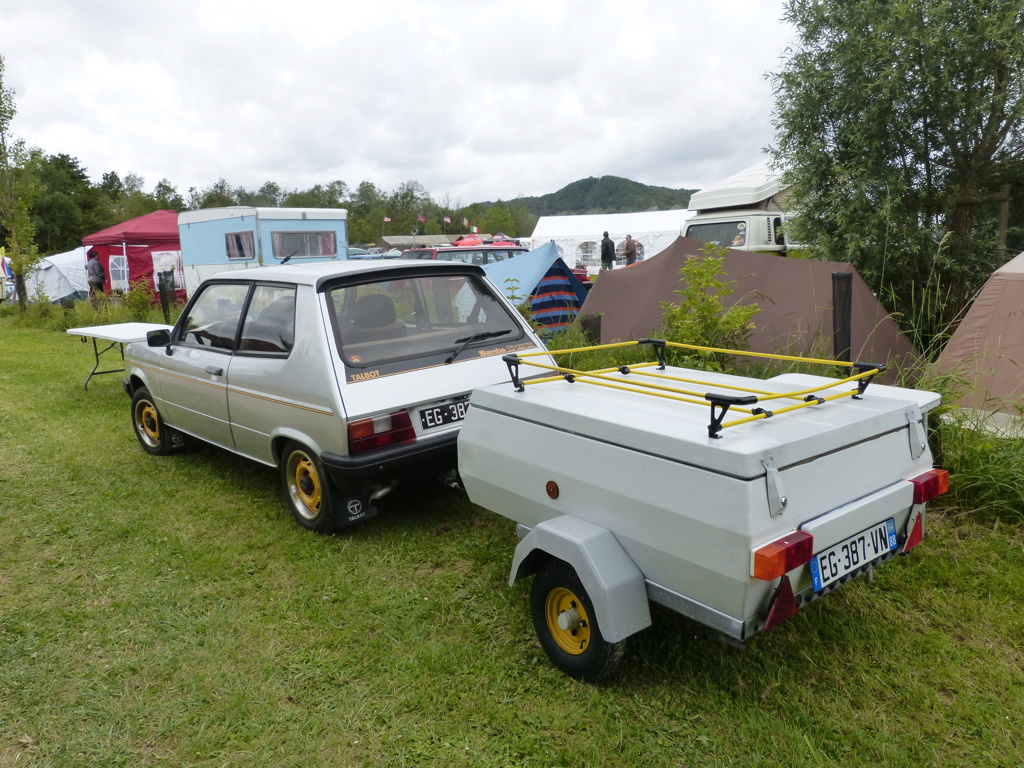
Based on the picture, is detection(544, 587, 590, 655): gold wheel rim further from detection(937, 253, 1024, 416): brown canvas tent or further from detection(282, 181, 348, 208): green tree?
detection(282, 181, 348, 208): green tree

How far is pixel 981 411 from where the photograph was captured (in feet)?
15.9

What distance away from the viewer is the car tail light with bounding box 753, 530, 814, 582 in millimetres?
2209

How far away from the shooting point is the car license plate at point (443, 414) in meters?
4.15

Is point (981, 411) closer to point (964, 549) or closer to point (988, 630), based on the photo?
point (964, 549)

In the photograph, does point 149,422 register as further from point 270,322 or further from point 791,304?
point 791,304

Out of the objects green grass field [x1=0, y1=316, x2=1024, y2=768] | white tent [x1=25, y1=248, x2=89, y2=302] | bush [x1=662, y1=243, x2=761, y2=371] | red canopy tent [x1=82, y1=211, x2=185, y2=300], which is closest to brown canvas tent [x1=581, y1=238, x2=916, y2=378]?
bush [x1=662, y1=243, x2=761, y2=371]

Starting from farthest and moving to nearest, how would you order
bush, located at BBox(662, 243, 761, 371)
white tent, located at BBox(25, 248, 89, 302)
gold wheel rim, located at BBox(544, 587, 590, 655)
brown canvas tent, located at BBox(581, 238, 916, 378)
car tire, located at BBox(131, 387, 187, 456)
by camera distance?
white tent, located at BBox(25, 248, 89, 302) → brown canvas tent, located at BBox(581, 238, 916, 378) → car tire, located at BBox(131, 387, 187, 456) → bush, located at BBox(662, 243, 761, 371) → gold wheel rim, located at BBox(544, 587, 590, 655)

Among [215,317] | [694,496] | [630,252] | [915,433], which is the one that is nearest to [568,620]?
[694,496]

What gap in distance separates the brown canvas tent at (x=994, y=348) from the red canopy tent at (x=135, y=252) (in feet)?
64.9

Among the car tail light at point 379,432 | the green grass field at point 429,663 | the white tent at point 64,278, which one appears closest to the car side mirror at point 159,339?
the green grass field at point 429,663

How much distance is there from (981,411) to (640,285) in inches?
154

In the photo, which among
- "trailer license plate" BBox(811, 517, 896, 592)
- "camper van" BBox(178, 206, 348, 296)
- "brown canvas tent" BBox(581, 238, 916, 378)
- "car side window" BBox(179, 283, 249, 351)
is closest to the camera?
"trailer license plate" BBox(811, 517, 896, 592)

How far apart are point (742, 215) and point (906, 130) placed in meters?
4.89

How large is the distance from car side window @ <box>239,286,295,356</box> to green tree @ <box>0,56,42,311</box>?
15760 millimetres
